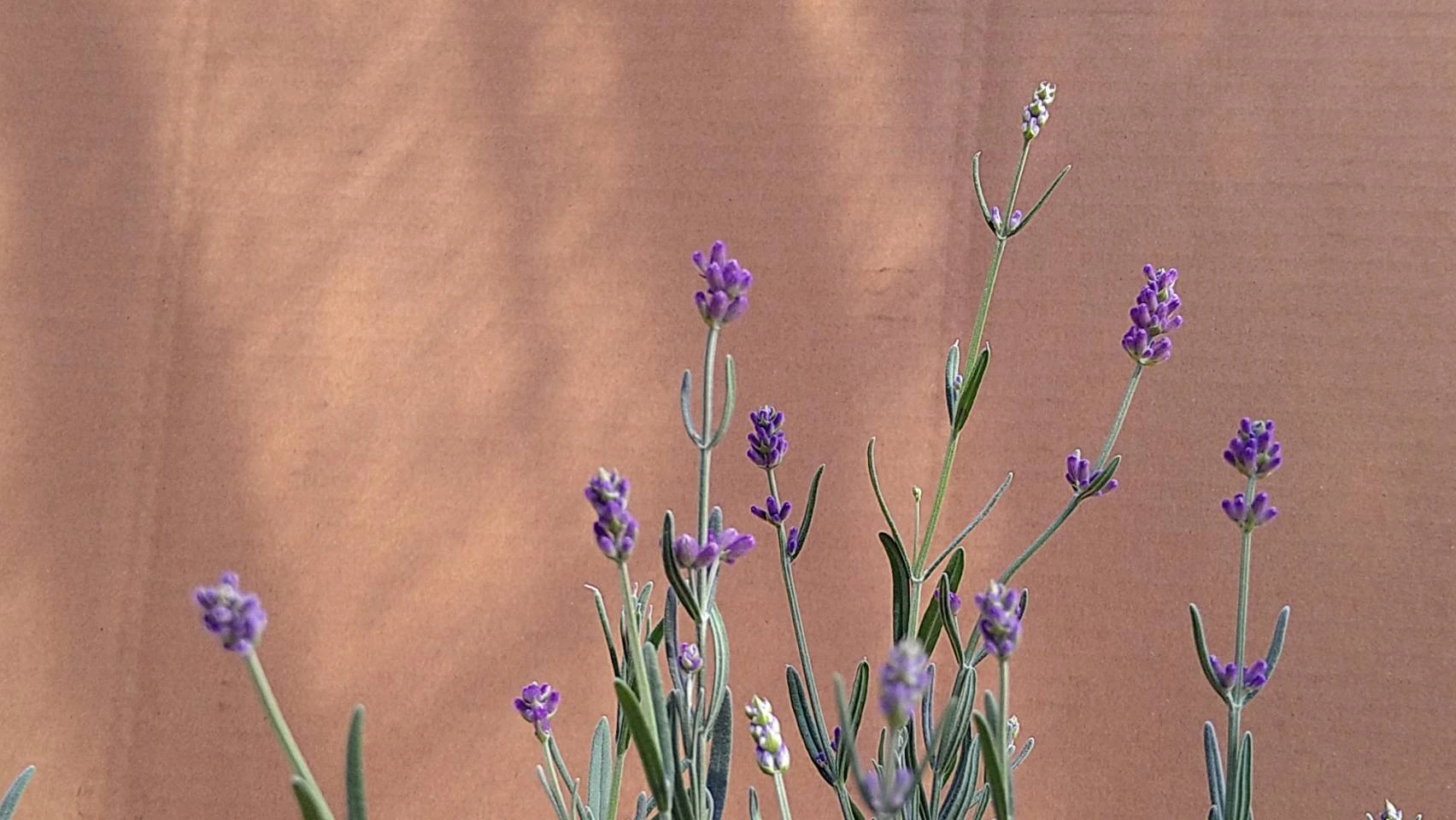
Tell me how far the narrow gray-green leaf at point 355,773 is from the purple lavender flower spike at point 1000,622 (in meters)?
0.15

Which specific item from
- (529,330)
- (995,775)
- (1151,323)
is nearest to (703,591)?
(995,775)

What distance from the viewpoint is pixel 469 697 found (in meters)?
1.03

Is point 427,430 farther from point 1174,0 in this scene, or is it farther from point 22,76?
point 1174,0

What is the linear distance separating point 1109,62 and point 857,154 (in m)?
0.23

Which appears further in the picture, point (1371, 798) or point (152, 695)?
point (152, 695)

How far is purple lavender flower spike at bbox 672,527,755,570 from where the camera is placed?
38 cm

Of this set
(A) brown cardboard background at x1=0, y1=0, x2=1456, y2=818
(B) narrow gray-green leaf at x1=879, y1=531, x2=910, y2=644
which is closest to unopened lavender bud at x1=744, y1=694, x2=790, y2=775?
(B) narrow gray-green leaf at x1=879, y1=531, x2=910, y2=644

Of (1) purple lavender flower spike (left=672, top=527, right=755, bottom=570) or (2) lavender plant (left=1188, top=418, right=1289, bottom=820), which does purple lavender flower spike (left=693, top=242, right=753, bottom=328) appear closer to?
(1) purple lavender flower spike (left=672, top=527, right=755, bottom=570)

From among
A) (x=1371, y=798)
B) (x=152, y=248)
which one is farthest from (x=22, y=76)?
(x=1371, y=798)

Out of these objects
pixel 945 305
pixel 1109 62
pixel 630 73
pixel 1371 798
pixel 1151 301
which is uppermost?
pixel 630 73

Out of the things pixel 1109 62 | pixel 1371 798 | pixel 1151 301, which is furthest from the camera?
pixel 1109 62

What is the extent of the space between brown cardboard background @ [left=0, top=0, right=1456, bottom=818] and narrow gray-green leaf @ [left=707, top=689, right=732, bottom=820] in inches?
21.8

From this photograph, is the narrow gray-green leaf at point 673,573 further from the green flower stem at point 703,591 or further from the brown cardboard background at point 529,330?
the brown cardboard background at point 529,330

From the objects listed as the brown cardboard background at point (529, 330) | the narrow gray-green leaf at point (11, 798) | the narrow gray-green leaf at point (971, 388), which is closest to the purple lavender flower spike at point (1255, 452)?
the narrow gray-green leaf at point (971, 388)
